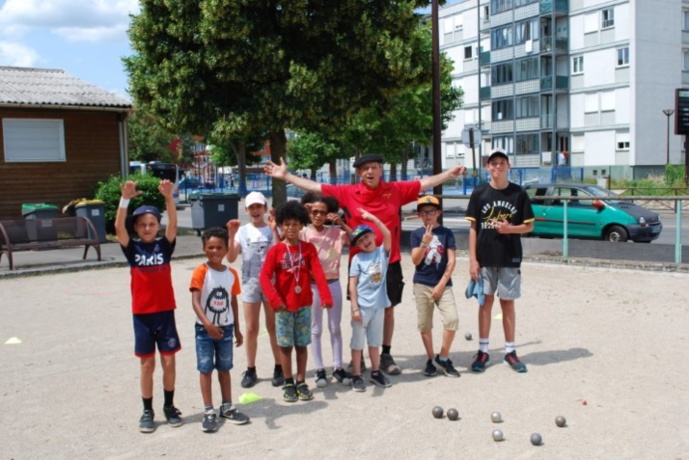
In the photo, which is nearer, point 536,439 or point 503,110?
point 536,439

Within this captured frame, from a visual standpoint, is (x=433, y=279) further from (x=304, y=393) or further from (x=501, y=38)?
(x=501, y=38)

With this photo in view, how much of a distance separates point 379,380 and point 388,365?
39 cm

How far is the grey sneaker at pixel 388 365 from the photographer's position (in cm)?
636

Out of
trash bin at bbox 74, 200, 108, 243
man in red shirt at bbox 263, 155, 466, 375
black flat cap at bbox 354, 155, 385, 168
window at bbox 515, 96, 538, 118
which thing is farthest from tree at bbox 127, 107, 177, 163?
black flat cap at bbox 354, 155, 385, 168

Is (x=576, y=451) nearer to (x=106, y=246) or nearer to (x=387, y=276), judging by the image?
(x=387, y=276)

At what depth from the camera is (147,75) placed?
18.1 m

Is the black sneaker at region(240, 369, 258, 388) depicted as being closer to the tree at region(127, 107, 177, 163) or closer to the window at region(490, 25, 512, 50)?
the window at region(490, 25, 512, 50)

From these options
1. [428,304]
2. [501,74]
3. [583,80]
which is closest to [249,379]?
[428,304]

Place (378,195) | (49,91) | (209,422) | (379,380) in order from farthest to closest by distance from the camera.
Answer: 1. (49,91)
2. (378,195)
3. (379,380)
4. (209,422)

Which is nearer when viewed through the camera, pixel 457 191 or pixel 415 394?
pixel 415 394

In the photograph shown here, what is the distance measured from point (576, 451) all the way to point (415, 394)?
1525 millimetres

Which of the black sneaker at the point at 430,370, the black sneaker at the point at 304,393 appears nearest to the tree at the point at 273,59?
the black sneaker at the point at 430,370

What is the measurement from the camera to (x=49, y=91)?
20.7 meters

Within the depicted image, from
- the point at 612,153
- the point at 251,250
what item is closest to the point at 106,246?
the point at 251,250
